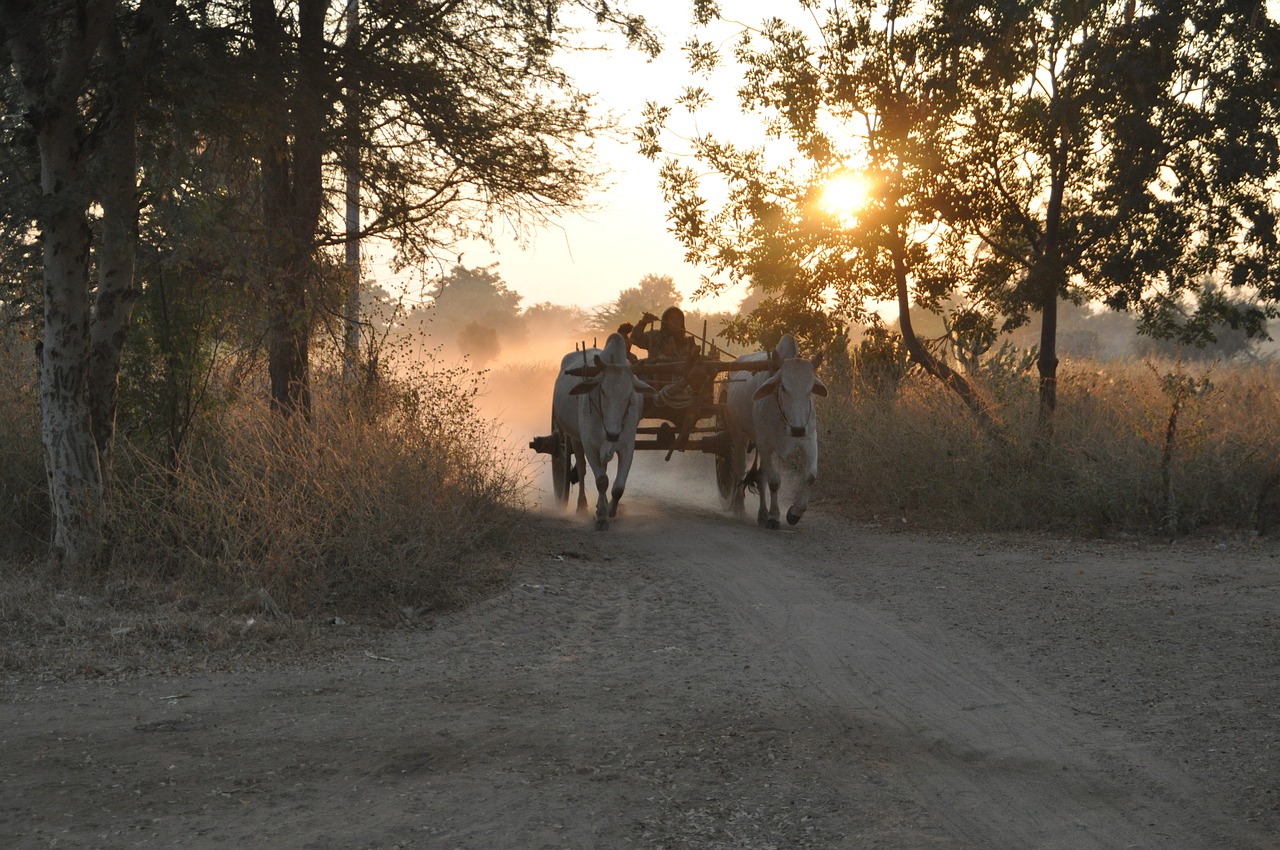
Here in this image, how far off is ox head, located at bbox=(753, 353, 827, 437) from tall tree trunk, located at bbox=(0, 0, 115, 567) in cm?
609

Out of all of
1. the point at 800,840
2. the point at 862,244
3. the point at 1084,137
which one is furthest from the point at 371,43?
the point at 800,840

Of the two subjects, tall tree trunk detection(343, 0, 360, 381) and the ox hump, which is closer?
tall tree trunk detection(343, 0, 360, 381)

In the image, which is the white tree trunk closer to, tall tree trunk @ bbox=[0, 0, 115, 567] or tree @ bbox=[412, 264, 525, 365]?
tall tree trunk @ bbox=[0, 0, 115, 567]

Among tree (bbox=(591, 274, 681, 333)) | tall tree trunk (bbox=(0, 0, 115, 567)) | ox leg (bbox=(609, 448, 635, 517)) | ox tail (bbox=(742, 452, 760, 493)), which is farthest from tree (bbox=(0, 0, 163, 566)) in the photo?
tree (bbox=(591, 274, 681, 333))

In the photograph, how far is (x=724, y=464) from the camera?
44.9ft

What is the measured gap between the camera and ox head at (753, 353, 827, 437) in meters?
11.3

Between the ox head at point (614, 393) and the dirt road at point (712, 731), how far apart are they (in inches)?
132

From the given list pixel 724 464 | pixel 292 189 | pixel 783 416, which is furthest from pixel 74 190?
pixel 724 464

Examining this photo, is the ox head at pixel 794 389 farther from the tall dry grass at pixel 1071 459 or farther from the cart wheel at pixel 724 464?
the tall dry grass at pixel 1071 459

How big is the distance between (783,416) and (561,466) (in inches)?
129

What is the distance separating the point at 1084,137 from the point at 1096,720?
8.42 m

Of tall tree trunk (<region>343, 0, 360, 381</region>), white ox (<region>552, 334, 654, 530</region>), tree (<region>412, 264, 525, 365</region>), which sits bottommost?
white ox (<region>552, 334, 654, 530</region>)

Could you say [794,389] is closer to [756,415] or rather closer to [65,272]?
[756,415]

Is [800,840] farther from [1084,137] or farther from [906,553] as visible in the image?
[1084,137]
